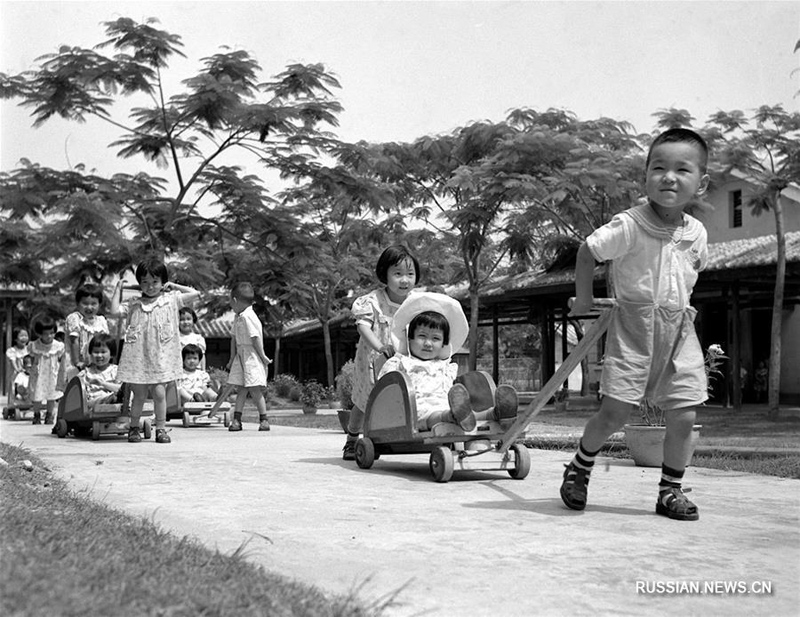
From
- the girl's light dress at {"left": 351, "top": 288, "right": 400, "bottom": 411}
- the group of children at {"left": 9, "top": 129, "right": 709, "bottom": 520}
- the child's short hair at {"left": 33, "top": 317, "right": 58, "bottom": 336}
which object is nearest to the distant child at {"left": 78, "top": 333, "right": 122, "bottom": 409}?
the group of children at {"left": 9, "top": 129, "right": 709, "bottom": 520}

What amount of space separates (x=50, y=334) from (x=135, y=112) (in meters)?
4.88

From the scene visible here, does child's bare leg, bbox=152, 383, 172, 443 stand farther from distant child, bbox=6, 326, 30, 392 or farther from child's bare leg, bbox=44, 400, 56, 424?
distant child, bbox=6, 326, 30, 392

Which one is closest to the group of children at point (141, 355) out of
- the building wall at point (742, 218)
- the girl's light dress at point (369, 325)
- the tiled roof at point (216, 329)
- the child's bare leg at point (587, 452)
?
the girl's light dress at point (369, 325)

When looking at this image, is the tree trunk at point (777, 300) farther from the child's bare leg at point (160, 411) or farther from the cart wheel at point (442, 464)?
the cart wheel at point (442, 464)

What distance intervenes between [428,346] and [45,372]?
9.35 m

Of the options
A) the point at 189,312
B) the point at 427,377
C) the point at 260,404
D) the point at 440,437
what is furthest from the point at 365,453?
the point at 189,312

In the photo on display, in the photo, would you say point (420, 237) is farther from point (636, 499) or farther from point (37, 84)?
point (636, 499)

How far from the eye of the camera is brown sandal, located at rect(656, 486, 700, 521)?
4.28 metres

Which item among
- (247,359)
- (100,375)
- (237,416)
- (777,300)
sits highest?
(777,300)

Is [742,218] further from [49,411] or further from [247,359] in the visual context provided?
[49,411]

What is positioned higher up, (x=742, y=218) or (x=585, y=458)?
(x=742, y=218)

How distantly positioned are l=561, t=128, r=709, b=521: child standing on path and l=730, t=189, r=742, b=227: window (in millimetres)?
22950

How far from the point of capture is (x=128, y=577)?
8.40ft

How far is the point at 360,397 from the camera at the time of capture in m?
7.34
